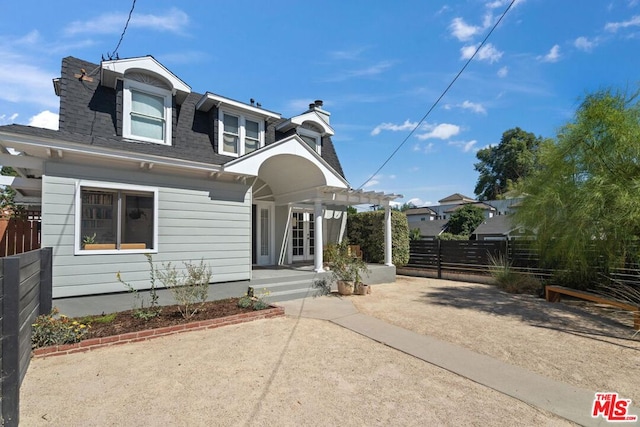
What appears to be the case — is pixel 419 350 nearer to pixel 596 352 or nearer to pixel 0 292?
pixel 596 352

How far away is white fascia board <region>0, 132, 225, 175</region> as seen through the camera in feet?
18.3

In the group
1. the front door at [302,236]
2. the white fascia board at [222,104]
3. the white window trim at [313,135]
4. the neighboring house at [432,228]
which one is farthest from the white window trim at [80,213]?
the neighboring house at [432,228]

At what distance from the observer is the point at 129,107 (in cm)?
826

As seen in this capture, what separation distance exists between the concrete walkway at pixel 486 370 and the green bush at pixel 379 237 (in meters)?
6.71

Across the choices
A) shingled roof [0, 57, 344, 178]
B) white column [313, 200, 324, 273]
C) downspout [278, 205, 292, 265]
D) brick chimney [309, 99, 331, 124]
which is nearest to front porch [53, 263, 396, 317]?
white column [313, 200, 324, 273]

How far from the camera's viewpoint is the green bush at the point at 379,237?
13.5 m

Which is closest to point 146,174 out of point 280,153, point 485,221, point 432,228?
point 280,153

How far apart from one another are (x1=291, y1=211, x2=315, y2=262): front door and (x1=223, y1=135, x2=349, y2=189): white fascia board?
3536mm

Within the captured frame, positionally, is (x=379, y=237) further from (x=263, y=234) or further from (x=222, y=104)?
(x=222, y=104)

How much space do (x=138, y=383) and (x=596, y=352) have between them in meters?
6.64

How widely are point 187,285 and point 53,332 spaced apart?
8.36ft

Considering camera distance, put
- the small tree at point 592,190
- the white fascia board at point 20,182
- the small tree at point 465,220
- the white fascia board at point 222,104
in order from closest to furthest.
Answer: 1. the small tree at point 592,190
2. the white fascia board at point 20,182
3. the white fascia board at point 222,104
4. the small tree at point 465,220

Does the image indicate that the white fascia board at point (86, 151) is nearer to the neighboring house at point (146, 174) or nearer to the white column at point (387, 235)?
the neighboring house at point (146, 174)

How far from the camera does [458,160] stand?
59.4ft
